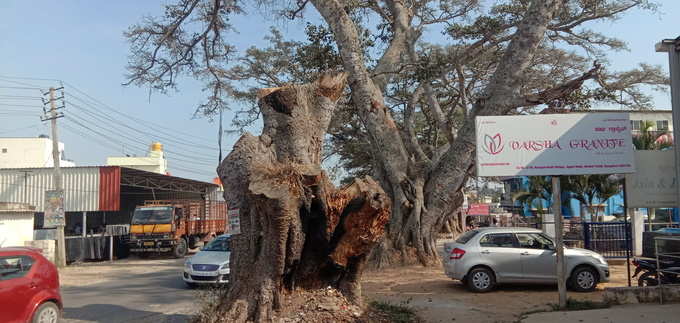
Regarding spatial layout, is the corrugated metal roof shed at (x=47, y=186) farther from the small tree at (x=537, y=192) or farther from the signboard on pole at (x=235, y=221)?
the signboard on pole at (x=235, y=221)

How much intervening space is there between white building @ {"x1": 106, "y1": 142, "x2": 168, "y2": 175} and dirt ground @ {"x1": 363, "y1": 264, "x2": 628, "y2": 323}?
51.3 metres

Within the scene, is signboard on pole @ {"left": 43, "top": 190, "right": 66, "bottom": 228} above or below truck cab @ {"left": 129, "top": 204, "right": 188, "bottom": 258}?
above

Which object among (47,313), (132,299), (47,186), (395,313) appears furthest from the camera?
(47,186)

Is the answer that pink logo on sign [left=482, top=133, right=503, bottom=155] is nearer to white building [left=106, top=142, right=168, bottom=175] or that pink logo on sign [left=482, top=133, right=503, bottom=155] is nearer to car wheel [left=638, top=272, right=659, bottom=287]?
car wheel [left=638, top=272, right=659, bottom=287]

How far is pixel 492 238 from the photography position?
Answer: 12.5 m

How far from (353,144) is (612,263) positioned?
17092 mm

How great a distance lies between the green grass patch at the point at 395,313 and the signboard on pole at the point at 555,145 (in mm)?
2892

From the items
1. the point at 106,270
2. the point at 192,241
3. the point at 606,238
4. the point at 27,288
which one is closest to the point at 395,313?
the point at 27,288

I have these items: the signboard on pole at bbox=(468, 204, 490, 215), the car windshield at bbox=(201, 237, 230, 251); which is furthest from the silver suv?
the signboard on pole at bbox=(468, 204, 490, 215)

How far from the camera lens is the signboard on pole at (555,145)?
9.80 m

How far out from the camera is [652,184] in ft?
34.0

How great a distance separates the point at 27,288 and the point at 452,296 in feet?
26.4

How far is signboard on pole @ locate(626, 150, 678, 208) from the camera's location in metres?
10.3

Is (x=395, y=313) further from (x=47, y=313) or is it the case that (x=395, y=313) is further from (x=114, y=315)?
(x=114, y=315)
